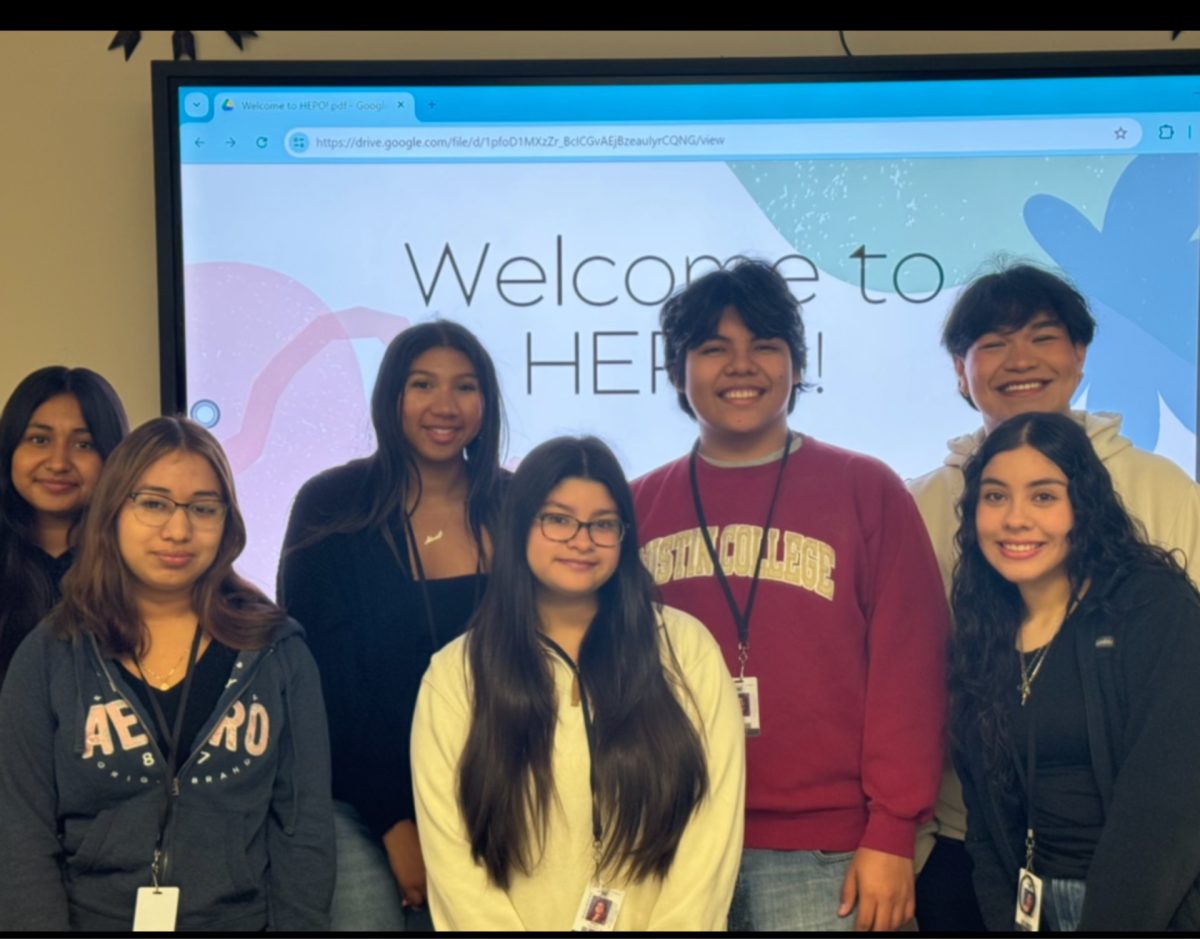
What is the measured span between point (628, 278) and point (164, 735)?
1371mm

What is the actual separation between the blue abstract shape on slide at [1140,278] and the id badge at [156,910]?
2135 mm

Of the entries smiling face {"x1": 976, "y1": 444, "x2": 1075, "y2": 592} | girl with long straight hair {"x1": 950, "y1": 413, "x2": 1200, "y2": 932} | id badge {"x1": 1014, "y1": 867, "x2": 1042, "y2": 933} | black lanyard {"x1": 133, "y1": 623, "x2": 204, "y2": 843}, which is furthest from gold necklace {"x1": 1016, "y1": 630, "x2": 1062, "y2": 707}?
black lanyard {"x1": 133, "y1": 623, "x2": 204, "y2": 843}

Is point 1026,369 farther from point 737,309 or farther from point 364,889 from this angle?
point 364,889

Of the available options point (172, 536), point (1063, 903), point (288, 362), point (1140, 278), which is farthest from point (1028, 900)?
point (288, 362)

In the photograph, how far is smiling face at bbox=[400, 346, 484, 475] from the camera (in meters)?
2.82

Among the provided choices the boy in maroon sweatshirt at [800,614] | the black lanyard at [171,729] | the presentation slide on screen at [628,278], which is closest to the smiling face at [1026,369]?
the presentation slide on screen at [628,278]

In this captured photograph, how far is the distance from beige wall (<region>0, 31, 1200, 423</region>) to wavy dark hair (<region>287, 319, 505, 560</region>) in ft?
1.97

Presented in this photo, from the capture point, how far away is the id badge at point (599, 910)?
2344 mm

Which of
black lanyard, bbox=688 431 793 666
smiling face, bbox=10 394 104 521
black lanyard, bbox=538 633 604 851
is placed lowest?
black lanyard, bbox=538 633 604 851

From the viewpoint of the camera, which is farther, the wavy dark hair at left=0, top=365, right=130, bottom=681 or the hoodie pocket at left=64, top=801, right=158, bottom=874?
the wavy dark hair at left=0, top=365, right=130, bottom=681

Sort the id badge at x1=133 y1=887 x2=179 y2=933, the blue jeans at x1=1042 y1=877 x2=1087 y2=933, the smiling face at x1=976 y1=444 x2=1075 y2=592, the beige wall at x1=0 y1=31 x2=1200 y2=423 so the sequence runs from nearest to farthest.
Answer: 1. the id badge at x1=133 y1=887 x2=179 y2=933
2. the blue jeans at x1=1042 y1=877 x2=1087 y2=933
3. the smiling face at x1=976 y1=444 x2=1075 y2=592
4. the beige wall at x1=0 y1=31 x2=1200 y2=423

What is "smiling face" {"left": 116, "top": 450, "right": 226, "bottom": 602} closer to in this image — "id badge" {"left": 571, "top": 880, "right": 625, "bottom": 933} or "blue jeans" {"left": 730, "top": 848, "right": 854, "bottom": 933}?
"id badge" {"left": 571, "top": 880, "right": 625, "bottom": 933}

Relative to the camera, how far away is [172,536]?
2441 mm

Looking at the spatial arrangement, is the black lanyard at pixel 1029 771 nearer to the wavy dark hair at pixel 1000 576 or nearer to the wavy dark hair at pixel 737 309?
the wavy dark hair at pixel 1000 576
